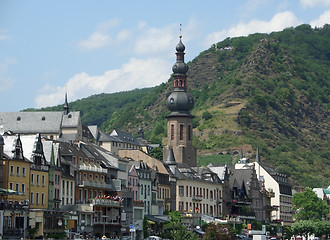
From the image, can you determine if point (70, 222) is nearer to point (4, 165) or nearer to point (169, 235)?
point (4, 165)

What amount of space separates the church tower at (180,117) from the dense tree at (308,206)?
77.8 feet

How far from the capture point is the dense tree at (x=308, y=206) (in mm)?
185125

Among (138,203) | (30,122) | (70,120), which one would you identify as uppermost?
(70,120)

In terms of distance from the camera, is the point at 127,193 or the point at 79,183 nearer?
the point at 79,183

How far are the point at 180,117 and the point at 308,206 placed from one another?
106ft

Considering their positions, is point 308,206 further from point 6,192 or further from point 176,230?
point 6,192

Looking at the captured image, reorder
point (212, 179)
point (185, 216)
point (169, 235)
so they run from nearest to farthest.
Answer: point (169, 235), point (185, 216), point (212, 179)

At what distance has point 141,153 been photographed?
14362 cm

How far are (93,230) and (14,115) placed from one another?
7197cm

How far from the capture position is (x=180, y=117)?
194 m

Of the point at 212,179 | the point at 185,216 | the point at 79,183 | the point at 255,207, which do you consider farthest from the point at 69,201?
the point at 255,207

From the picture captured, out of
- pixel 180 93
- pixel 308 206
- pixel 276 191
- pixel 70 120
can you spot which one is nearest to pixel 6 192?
pixel 70 120

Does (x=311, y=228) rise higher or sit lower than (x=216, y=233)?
higher

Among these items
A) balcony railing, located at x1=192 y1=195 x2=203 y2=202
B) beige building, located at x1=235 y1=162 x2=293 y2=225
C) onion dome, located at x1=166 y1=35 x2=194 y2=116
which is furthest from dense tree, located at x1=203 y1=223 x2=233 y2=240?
onion dome, located at x1=166 y1=35 x2=194 y2=116
